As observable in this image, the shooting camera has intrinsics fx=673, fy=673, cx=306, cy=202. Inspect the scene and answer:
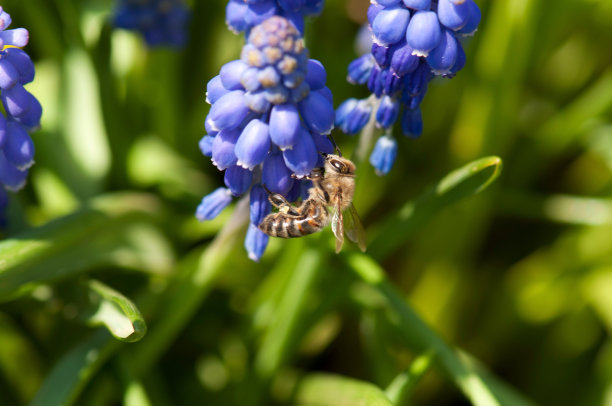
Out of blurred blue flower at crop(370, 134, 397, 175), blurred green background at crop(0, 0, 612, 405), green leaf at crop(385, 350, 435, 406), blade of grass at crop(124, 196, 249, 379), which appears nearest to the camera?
blurred blue flower at crop(370, 134, 397, 175)

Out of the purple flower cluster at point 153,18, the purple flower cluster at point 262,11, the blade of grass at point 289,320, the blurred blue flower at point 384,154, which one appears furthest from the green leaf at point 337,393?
the purple flower cluster at point 153,18

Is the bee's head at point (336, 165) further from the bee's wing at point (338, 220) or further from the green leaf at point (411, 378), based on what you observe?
the green leaf at point (411, 378)

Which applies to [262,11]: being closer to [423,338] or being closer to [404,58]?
[404,58]

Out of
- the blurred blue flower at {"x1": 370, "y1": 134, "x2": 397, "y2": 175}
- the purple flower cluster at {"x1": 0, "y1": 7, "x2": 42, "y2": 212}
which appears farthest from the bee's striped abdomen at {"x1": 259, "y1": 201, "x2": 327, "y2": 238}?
the purple flower cluster at {"x1": 0, "y1": 7, "x2": 42, "y2": 212}

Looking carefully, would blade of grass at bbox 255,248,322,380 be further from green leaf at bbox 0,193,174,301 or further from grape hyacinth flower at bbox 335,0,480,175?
grape hyacinth flower at bbox 335,0,480,175

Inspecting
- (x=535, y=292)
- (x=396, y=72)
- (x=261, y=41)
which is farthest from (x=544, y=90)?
(x=261, y=41)
